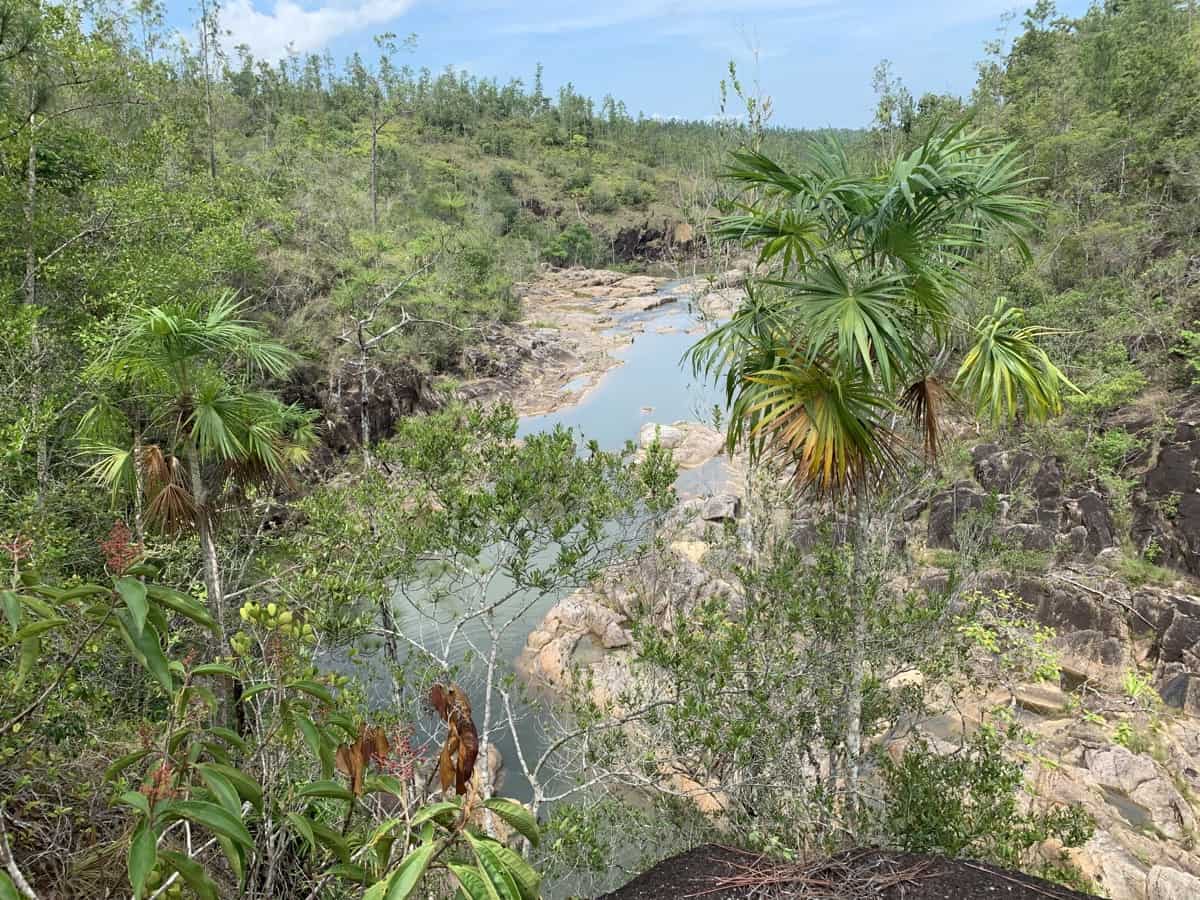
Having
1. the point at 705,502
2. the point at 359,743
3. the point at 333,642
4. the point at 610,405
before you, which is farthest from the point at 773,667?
the point at 610,405

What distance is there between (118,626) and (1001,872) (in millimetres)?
4028

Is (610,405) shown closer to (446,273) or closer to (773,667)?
(446,273)

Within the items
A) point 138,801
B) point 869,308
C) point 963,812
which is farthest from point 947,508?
point 138,801

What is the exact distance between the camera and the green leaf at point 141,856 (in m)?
1.18

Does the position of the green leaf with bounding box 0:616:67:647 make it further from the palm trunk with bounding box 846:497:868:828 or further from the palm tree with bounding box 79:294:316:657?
the palm trunk with bounding box 846:497:868:828

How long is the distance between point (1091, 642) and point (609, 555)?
10.2m

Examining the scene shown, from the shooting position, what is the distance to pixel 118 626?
139 centimetres

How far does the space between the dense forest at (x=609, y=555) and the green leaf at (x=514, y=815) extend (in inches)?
0.7

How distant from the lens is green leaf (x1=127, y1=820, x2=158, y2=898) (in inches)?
46.6

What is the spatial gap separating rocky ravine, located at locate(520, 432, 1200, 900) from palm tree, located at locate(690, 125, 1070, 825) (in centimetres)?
273

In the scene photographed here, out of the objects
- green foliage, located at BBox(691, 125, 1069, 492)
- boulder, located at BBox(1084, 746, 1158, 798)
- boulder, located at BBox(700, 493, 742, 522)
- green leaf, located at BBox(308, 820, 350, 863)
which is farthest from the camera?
boulder, located at BBox(700, 493, 742, 522)

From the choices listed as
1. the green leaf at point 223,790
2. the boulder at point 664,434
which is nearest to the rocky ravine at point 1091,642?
the green leaf at point 223,790

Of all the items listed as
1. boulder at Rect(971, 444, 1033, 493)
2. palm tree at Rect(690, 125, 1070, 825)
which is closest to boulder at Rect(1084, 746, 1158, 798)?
boulder at Rect(971, 444, 1033, 493)

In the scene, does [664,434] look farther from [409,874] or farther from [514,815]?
[409,874]
